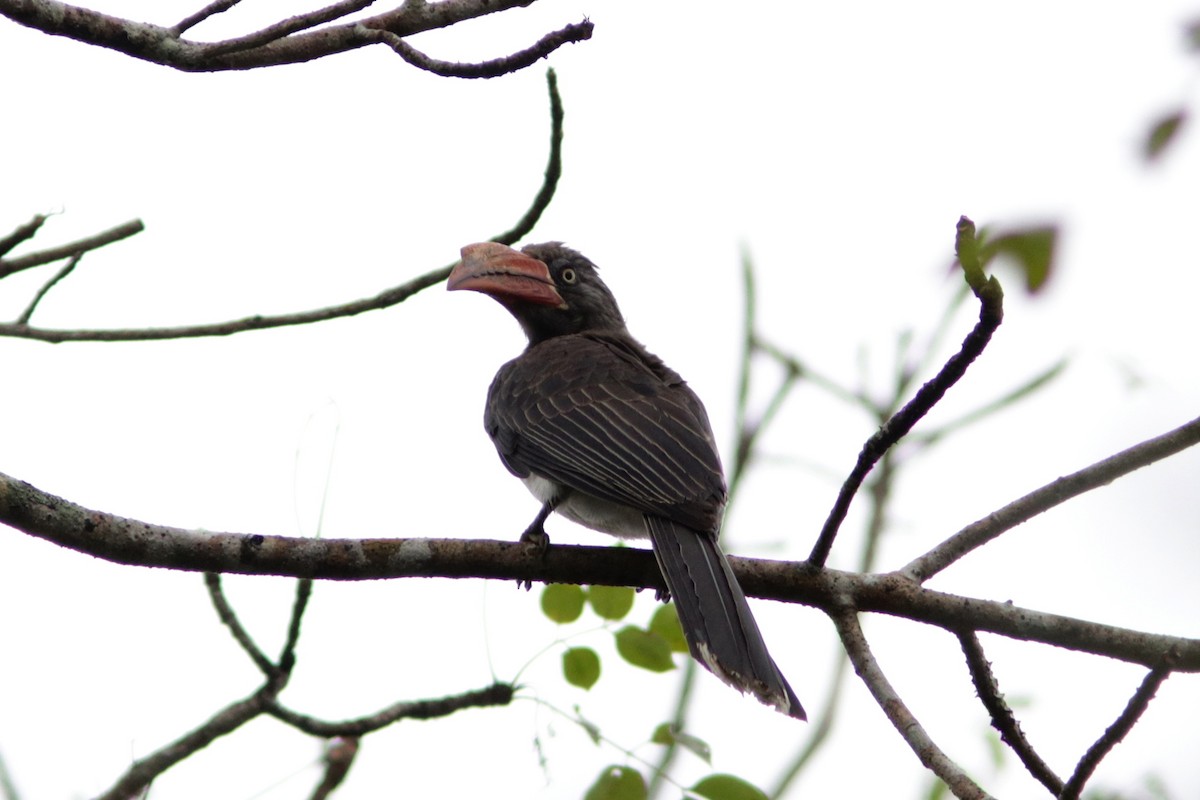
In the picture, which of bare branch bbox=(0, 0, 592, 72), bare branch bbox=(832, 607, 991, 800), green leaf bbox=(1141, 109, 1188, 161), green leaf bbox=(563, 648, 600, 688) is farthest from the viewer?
green leaf bbox=(563, 648, 600, 688)

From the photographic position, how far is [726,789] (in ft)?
11.1

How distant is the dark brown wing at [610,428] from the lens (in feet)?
14.6

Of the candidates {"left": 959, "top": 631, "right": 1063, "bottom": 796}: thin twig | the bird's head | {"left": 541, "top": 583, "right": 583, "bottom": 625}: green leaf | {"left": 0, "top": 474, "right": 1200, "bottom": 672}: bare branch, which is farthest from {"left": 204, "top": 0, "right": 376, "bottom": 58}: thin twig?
the bird's head

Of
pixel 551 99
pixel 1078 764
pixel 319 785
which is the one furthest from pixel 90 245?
pixel 1078 764

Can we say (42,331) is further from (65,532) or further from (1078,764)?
(1078,764)

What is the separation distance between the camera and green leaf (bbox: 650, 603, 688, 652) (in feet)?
12.9

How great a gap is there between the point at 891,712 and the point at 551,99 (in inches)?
74.3

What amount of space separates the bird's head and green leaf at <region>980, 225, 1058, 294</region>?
3.69 meters

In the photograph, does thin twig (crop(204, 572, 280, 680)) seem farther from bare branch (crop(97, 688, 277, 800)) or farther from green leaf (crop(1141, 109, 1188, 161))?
green leaf (crop(1141, 109, 1188, 161))

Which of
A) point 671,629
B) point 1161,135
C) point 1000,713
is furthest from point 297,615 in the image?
point 1161,135

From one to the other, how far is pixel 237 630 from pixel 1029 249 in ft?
8.45

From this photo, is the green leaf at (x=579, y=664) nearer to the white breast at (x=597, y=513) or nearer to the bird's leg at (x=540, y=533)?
the bird's leg at (x=540, y=533)

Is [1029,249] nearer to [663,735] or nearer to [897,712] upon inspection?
[897,712]

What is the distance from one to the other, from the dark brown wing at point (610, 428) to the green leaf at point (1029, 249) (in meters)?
2.00
